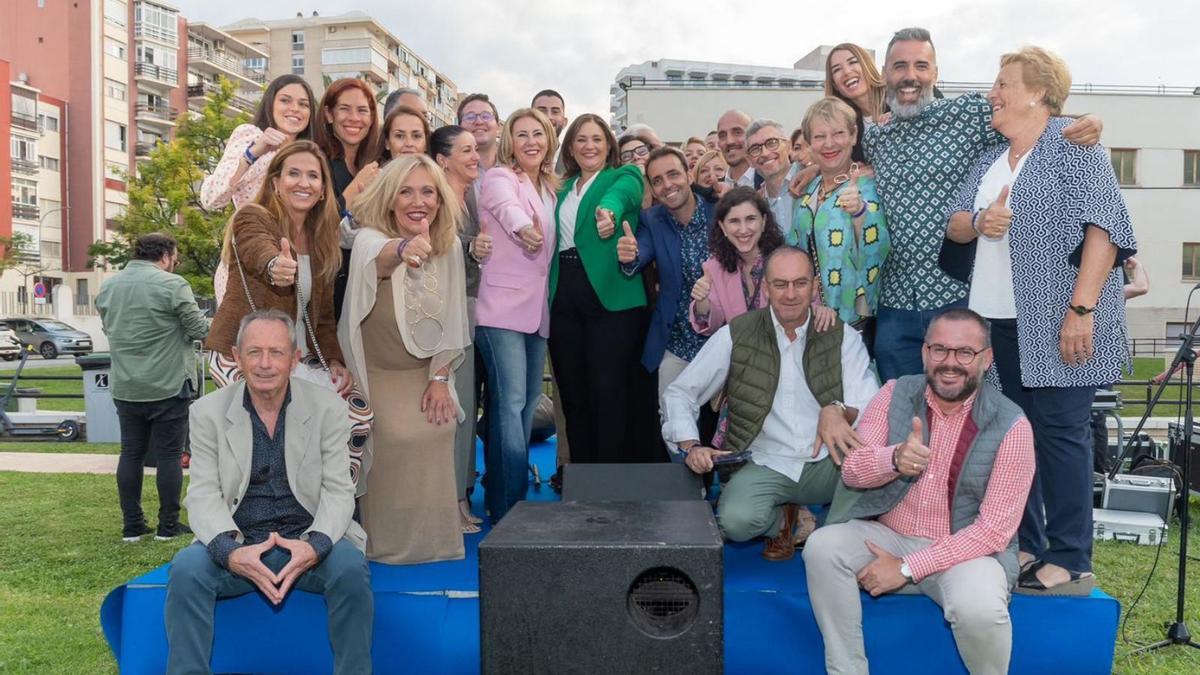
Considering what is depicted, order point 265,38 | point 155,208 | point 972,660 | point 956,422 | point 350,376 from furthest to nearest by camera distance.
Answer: point 265,38
point 155,208
point 350,376
point 956,422
point 972,660

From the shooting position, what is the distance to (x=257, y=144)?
366 centimetres

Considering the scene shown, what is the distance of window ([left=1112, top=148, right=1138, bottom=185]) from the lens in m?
28.5

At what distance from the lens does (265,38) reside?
197ft

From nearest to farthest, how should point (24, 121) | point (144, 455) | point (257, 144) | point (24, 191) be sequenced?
point (257, 144)
point (144, 455)
point (24, 121)
point (24, 191)

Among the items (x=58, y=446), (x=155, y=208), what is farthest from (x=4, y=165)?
(x=58, y=446)

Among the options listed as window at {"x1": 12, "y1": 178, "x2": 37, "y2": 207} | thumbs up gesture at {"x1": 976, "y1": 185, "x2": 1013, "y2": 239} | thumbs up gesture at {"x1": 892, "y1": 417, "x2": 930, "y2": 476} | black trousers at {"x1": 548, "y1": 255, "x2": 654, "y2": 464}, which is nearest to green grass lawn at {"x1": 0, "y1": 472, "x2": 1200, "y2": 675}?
thumbs up gesture at {"x1": 892, "y1": 417, "x2": 930, "y2": 476}

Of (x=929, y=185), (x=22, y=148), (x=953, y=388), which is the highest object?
(x=22, y=148)

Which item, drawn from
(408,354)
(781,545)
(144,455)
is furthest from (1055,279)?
(144,455)

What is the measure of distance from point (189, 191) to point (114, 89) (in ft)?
83.3

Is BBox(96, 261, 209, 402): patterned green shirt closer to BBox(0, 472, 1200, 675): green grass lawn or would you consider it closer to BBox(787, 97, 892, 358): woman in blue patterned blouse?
BBox(0, 472, 1200, 675): green grass lawn

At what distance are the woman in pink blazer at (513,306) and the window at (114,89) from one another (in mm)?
44744

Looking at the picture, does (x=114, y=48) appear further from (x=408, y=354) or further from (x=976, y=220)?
(x=976, y=220)

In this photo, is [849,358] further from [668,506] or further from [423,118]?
[423,118]

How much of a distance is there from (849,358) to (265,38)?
210ft
